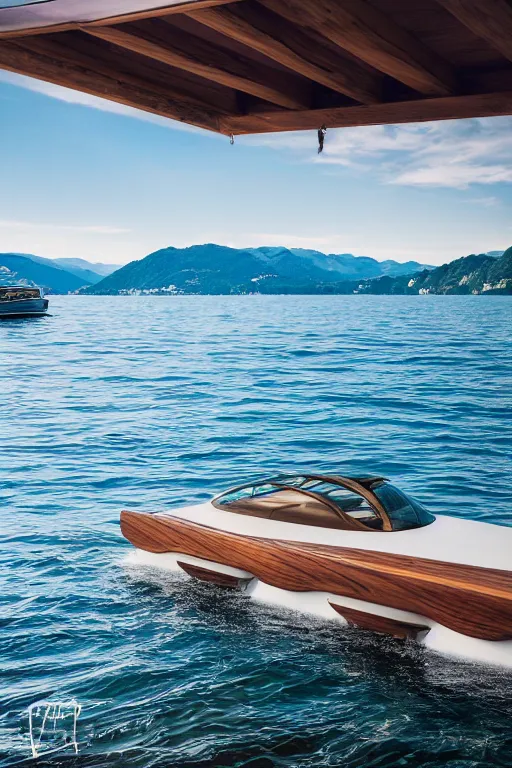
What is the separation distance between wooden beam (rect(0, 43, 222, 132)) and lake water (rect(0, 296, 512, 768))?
4.14 meters

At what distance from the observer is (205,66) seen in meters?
4.37

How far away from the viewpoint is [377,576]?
674 centimetres

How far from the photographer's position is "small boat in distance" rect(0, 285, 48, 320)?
200 feet

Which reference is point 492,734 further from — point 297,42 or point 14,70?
point 14,70

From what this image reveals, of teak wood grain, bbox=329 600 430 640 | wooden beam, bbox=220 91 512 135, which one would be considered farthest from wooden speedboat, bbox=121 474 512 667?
wooden beam, bbox=220 91 512 135

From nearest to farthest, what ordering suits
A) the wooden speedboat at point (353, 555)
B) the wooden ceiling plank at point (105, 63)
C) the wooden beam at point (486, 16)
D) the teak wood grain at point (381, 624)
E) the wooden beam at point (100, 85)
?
the wooden beam at point (486, 16) < the wooden beam at point (100, 85) < the wooden ceiling plank at point (105, 63) < the wooden speedboat at point (353, 555) < the teak wood grain at point (381, 624)

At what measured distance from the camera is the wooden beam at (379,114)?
4883 millimetres

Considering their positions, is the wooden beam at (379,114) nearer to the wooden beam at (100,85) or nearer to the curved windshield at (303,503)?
the wooden beam at (100,85)

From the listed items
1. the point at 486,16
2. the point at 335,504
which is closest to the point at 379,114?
the point at 486,16

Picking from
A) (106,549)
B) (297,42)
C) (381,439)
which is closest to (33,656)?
(106,549)

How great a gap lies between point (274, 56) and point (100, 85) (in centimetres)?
121

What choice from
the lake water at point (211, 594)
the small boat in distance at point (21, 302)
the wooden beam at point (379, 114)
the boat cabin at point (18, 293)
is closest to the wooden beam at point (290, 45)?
the wooden beam at point (379, 114)

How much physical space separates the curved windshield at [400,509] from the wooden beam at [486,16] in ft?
15.9

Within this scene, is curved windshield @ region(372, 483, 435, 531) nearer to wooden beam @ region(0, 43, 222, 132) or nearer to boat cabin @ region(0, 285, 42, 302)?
wooden beam @ region(0, 43, 222, 132)
